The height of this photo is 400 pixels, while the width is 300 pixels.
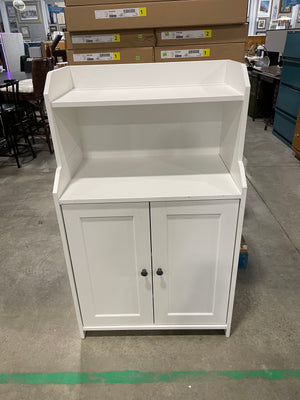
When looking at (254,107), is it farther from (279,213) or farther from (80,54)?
(80,54)

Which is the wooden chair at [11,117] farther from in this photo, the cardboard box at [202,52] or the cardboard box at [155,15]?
the cardboard box at [202,52]

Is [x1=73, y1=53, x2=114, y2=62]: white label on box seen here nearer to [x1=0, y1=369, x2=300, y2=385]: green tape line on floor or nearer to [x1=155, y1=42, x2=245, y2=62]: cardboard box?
[x1=155, y1=42, x2=245, y2=62]: cardboard box

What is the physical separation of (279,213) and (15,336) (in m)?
2.30

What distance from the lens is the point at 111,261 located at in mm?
1381

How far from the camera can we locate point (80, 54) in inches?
63.0

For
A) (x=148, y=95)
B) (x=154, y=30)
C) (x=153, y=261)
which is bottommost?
(x=153, y=261)

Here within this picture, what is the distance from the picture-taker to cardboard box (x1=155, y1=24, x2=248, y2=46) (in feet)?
4.90

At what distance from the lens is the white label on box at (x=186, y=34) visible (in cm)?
152

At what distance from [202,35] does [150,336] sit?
1634 mm

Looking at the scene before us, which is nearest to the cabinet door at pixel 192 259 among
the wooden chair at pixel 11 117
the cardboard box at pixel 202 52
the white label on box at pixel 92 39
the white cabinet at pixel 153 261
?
the white cabinet at pixel 153 261

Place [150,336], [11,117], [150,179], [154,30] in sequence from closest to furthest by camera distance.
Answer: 1. [150,179]
2. [154,30]
3. [150,336]
4. [11,117]

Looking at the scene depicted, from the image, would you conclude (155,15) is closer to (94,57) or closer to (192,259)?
(94,57)

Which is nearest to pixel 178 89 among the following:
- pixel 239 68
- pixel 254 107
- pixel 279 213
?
pixel 239 68

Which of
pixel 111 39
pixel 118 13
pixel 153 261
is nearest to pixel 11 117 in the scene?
pixel 111 39
